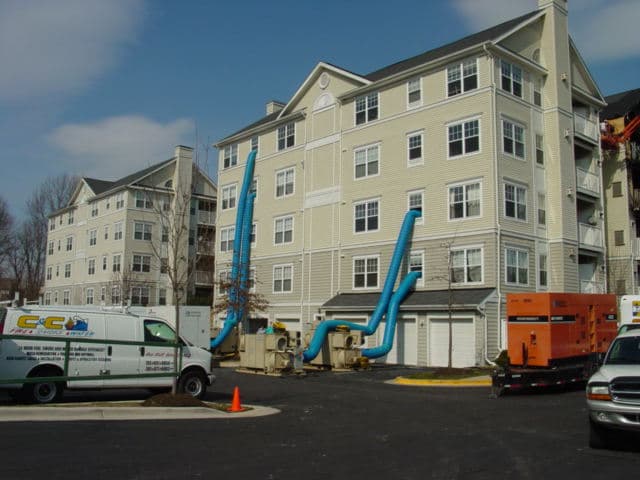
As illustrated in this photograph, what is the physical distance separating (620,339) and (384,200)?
23.5m

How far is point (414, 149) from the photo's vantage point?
110 feet

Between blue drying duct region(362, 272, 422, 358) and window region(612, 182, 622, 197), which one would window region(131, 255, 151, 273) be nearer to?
blue drying duct region(362, 272, 422, 358)

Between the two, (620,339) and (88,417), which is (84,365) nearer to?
(88,417)

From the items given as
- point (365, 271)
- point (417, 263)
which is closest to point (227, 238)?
point (365, 271)

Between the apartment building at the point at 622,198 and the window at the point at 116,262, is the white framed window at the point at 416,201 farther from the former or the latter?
the window at the point at 116,262

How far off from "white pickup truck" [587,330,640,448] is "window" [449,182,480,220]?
65.8ft

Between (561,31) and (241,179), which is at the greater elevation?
(561,31)

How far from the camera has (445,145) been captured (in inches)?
1265

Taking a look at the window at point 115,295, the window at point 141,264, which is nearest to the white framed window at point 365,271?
the window at point 115,295

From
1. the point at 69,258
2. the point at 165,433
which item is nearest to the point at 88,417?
the point at 165,433

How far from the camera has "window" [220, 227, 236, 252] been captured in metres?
45.2

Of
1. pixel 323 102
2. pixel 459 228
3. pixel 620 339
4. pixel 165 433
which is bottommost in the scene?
pixel 165 433

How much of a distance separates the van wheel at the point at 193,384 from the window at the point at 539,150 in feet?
71.5

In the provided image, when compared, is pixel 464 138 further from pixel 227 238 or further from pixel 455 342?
pixel 227 238
